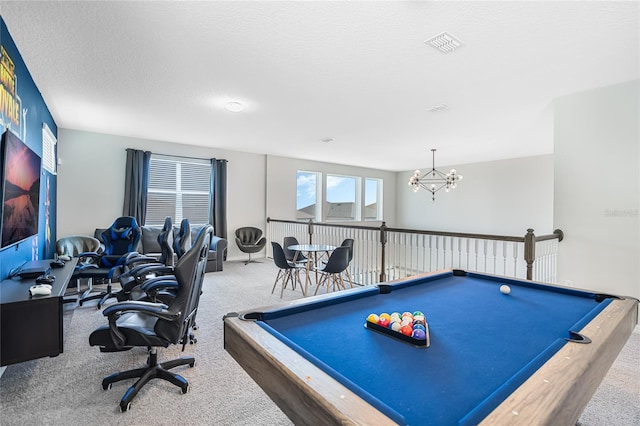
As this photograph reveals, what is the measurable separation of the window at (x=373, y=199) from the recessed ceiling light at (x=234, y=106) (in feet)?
21.5

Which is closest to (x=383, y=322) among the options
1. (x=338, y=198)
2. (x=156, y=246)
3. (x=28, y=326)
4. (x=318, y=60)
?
(x=28, y=326)

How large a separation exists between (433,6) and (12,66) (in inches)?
132

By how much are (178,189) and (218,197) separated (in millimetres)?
815

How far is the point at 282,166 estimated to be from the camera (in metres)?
7.77

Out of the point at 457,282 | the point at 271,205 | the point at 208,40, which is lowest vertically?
the point at 457,282

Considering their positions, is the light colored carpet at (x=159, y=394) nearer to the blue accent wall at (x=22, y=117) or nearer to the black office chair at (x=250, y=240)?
the blue accent wall at (x=22, y=117)

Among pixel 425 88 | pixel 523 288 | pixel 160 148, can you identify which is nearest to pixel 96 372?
pixel 523 288

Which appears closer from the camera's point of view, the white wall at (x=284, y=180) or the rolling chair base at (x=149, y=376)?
the rolling chair base at (x=149, y=376)

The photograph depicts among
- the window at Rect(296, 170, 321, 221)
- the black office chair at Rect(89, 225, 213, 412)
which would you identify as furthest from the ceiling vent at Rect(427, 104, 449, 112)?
the window at Rect(296, 170, 321, 221)

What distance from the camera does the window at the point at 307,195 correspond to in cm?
841

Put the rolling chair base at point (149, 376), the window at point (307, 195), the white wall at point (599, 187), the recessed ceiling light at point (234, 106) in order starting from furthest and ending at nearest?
the window at point (307, 195) → the recessed ceiling light at point (234, 106) → the white wall at point (599, 187) → the rolling chair base at point (149, 376)

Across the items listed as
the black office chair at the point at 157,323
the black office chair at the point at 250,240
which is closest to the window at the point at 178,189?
the black office chair at the point at 250,240

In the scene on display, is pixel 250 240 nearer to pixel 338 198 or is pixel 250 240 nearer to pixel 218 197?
pixel 218 197

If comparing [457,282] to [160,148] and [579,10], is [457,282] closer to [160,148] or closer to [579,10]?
[579,10]
